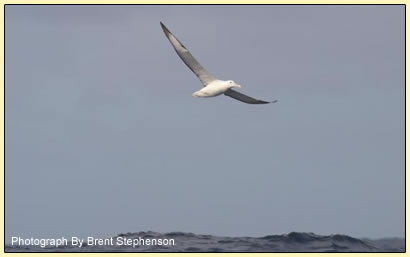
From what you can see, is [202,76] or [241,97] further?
[241,97]

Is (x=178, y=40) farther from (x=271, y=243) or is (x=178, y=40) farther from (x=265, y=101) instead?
(x=271, y=243)

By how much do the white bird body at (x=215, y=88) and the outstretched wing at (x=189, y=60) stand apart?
0.40 metres

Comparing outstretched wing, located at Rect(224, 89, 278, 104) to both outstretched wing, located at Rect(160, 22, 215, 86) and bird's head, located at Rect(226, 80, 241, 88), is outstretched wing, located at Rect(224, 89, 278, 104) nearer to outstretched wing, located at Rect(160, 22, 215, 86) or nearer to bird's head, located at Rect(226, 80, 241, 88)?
bird's head, located at Rect(226, 80, 241, 88)

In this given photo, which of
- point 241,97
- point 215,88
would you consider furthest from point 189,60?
point 241,97

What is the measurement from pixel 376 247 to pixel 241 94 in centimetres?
779

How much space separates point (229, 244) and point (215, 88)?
570 centimetres

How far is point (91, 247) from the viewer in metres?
26.3

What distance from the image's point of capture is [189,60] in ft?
91.2

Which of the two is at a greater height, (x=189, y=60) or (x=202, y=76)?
(x=189, y=60)

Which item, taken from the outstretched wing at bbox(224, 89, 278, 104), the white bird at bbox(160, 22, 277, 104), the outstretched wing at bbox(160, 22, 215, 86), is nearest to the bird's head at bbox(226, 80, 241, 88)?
the white bird at bbox(160, 22, 277, 104)

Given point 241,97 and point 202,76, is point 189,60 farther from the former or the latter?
point 241,97

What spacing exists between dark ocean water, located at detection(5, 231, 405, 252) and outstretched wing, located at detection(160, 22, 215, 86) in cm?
602

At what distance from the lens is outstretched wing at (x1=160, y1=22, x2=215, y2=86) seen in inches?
1072

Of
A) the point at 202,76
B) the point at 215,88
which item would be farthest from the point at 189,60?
the point at 215,88
